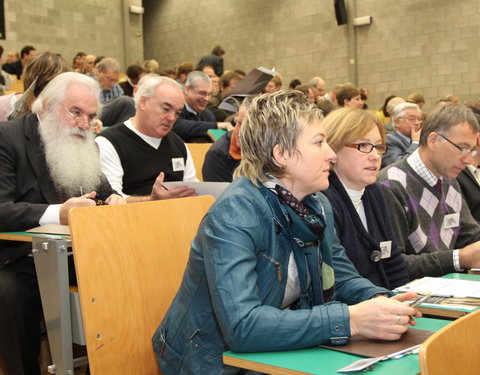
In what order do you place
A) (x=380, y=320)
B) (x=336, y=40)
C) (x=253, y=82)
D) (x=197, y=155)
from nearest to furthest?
(x=380, y=320) → (x=197, y=155) → (x=253, y=82) → (x=336, y=40)

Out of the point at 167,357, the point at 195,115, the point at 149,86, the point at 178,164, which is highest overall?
the point at 149,86

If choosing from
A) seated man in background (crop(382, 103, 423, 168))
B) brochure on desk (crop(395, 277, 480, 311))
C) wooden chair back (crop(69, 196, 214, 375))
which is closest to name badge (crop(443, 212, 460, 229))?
brochure on desk (crop(395, 277, 480, 311))

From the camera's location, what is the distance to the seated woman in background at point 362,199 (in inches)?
90.6

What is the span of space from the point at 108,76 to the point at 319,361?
672 centimetres

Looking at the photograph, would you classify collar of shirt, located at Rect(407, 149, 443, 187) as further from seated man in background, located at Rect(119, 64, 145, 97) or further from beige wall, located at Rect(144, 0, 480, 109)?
beige wall, located at Rect(144, 0, 480, 109)

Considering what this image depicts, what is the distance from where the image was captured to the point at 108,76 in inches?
295

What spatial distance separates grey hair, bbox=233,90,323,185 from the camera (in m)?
1.71

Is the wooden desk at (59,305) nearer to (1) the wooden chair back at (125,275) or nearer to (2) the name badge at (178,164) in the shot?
(1) the wooden chair back at (125,275)

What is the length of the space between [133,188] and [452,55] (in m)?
10.1

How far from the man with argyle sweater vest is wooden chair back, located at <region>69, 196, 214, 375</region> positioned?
3.91 feet

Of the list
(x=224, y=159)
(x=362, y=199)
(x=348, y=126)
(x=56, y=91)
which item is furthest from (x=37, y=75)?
(x=362, y=199)

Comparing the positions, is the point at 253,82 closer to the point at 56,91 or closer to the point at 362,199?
the point at 56,91

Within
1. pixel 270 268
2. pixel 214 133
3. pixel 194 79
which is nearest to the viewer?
pixel 270 268

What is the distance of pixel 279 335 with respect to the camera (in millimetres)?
1417
